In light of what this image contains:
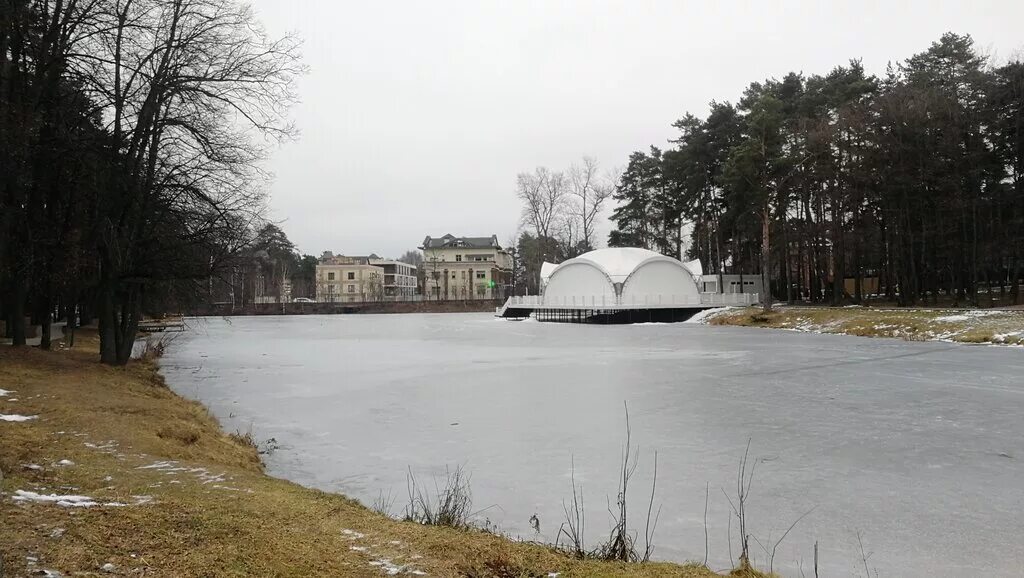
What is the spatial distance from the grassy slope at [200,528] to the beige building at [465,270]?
302 feet

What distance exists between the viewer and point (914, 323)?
89.0 feet

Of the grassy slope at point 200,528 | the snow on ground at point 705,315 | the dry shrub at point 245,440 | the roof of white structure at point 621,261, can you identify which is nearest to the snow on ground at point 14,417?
the grassy slope at point 200,528

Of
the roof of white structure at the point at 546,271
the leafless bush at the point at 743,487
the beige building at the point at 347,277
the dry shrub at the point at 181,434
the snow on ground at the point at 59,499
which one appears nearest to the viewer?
the snow on ground at the point at 59,499

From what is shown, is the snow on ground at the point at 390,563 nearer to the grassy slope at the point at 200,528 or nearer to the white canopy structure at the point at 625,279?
the grassy slope at the point at 200,528

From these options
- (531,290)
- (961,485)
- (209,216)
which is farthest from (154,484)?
(531,290)

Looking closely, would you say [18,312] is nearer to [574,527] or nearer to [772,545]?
[574,527]

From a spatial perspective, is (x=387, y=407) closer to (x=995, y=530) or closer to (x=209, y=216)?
(x=209, y=216)

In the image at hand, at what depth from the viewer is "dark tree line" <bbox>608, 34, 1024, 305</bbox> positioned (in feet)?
107

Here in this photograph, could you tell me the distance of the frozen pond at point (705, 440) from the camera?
17.0 feet

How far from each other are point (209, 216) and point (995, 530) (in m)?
15.4

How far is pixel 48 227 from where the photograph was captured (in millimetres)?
13969

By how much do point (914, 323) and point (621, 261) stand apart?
27048mm

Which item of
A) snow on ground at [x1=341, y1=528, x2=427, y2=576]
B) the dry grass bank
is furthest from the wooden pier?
snow on ground at [x1=341, y1=528, x2=427, y2=576]

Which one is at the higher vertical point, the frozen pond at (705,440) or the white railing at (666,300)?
the white railing at (666,300)
